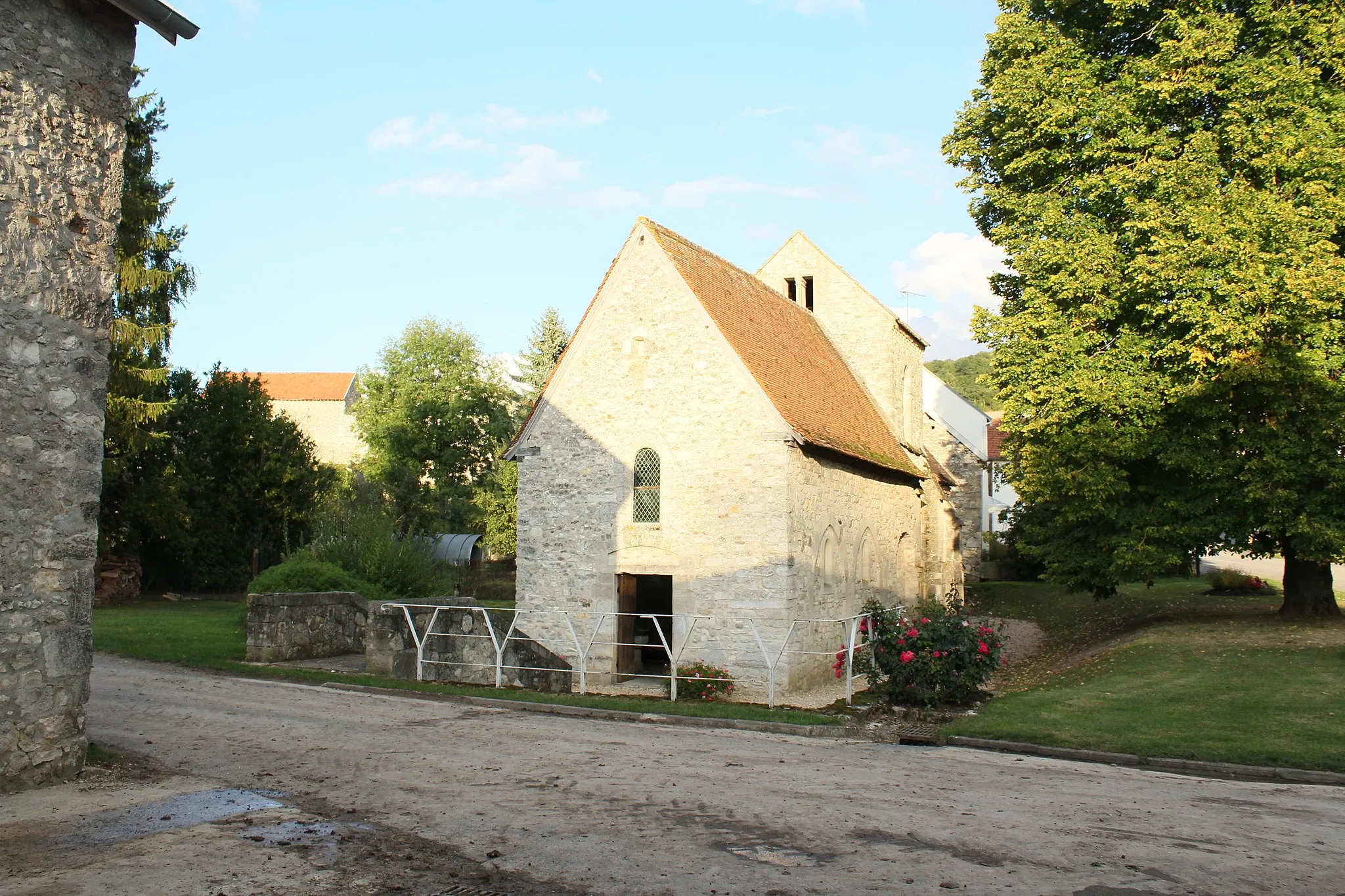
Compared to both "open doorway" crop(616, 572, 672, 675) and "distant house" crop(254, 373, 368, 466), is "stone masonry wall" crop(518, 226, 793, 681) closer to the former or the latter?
"open doorway" crop(616, 572, 672, 675)

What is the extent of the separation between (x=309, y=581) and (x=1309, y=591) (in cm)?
2028

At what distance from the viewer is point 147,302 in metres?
30.0

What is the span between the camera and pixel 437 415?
169ft

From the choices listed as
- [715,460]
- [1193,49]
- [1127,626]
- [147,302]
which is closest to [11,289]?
[715,460]

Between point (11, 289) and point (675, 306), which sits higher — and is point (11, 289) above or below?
below

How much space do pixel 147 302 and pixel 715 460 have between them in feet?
70.7

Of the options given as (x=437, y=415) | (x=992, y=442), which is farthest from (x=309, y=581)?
(x=992, y=442)

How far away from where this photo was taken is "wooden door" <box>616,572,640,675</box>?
1808 cm

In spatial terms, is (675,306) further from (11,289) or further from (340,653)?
(11,289)

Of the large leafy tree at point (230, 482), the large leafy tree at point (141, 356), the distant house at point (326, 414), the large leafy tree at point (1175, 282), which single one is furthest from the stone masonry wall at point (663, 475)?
the distant house at point (326, 414)

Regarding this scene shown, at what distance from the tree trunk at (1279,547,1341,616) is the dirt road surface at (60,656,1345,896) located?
11999 mm

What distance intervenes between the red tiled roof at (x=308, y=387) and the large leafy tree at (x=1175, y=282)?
5639 cm

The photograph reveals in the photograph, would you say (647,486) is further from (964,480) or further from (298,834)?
(964,480)

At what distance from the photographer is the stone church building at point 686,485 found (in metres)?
17.0
